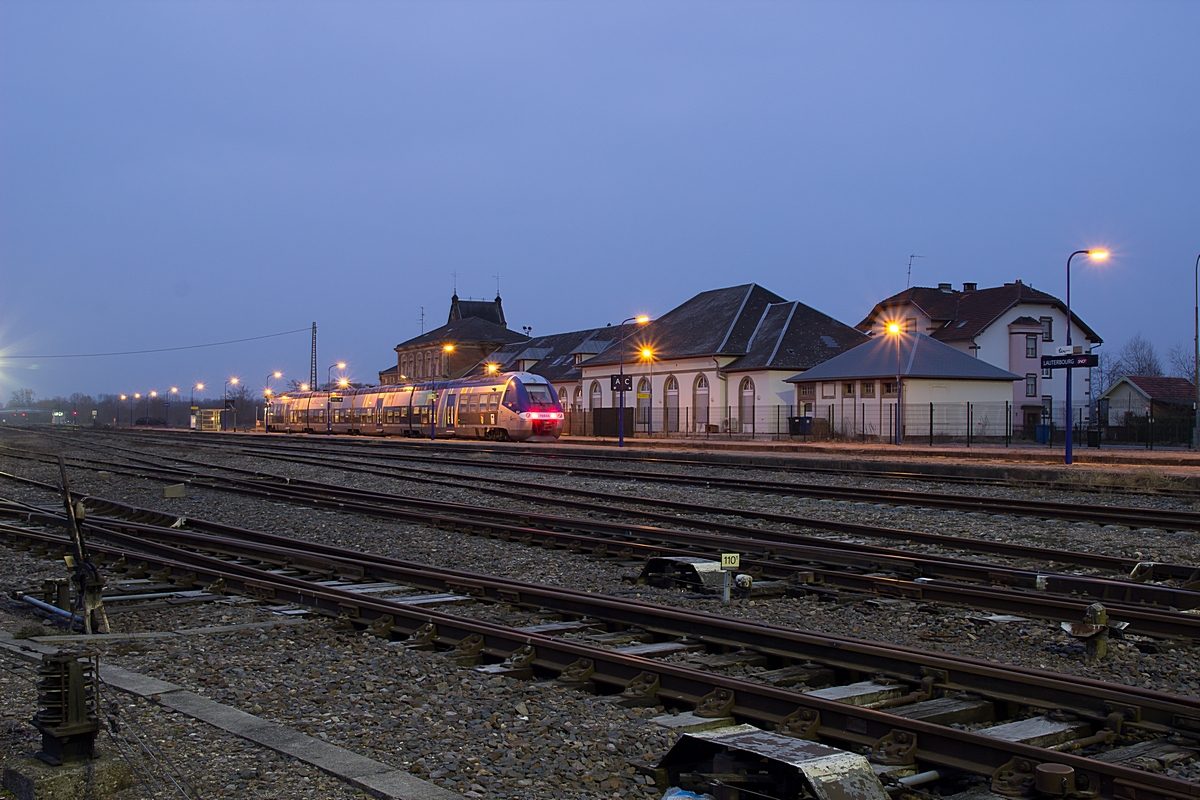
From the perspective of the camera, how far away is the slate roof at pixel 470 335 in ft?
363

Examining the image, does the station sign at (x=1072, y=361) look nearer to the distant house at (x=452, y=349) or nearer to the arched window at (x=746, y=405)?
the arched window at (x=746, y=405)

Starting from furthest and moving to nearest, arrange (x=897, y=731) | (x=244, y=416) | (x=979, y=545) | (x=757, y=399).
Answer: (x=244, y=416)
(x=757, y=399)
(x=979, y=545)
(x=897, y=731)

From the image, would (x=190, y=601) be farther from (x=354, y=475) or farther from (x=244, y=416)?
(x=244, y=416)

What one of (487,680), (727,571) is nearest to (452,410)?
(727,571)

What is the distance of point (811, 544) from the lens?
13.0 meters

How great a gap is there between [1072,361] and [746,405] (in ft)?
108

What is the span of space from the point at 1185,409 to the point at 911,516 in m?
51.5

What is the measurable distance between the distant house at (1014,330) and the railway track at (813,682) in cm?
6345

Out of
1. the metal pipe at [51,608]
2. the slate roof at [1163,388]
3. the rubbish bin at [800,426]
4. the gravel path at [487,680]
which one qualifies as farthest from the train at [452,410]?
the slate roof at [1163,388]

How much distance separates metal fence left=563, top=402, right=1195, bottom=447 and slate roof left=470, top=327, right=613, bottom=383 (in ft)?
54.1

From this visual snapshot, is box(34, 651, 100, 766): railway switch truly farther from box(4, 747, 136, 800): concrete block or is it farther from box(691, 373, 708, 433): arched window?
box(691, 373, 708, 433): arched window

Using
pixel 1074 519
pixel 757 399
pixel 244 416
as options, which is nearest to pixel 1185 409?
pixel 757 399

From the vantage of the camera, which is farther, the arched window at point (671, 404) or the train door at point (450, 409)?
the arched window at point (671, 404)

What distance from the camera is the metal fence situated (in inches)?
1846
